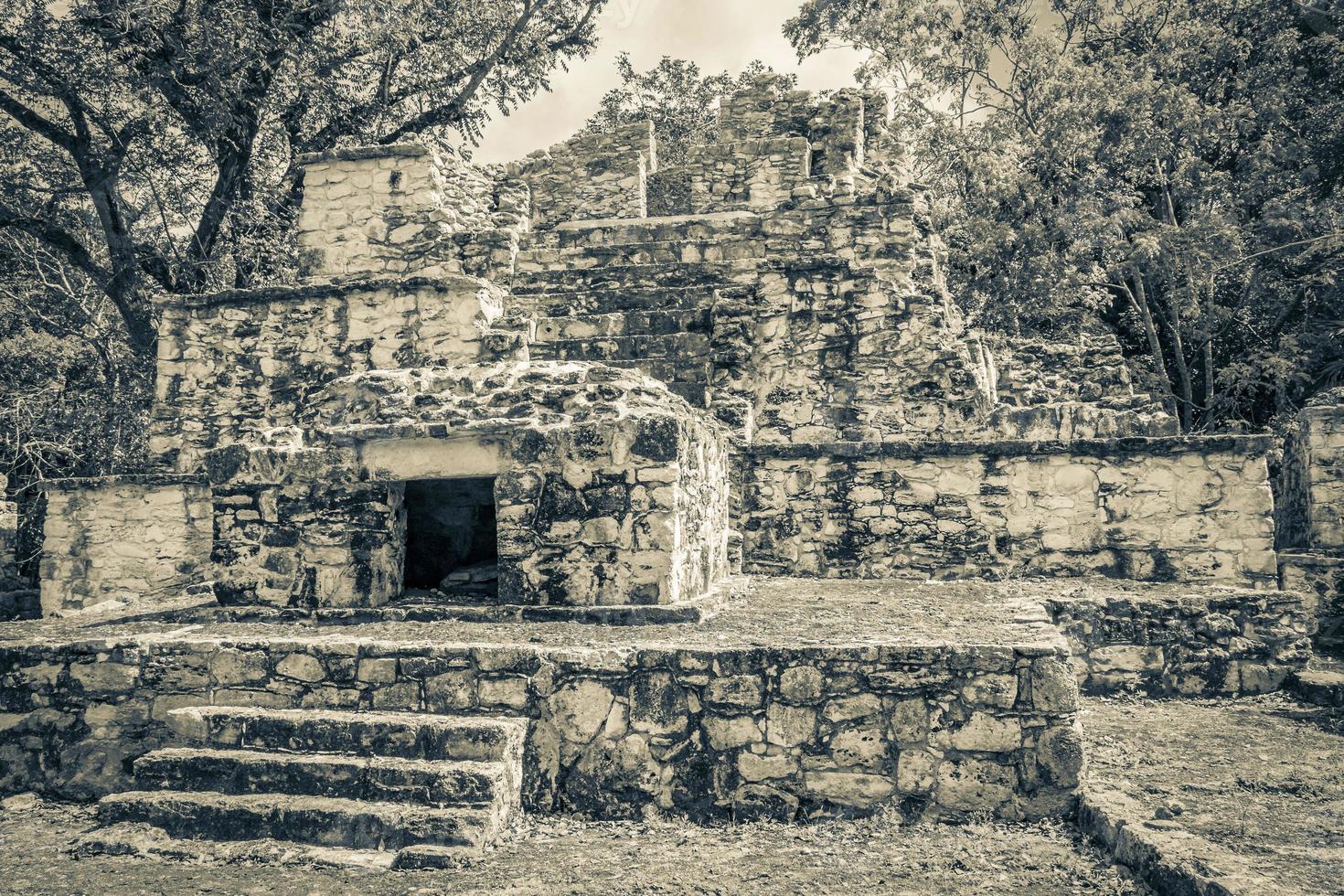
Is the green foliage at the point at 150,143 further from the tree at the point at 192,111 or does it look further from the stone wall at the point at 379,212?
the stone wall at the point at 379,212

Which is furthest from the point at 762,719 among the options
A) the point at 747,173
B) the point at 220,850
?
the point at 747,173

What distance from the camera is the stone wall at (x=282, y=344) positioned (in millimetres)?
8695

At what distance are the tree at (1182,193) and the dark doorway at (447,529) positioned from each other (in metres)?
9.79

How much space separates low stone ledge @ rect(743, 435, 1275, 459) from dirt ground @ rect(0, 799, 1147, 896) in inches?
137

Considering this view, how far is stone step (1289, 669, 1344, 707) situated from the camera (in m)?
5.37

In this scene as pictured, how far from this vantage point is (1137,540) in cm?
657

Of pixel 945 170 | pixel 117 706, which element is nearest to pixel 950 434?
pixel 117 706

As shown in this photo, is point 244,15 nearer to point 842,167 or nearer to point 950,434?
point 842,167

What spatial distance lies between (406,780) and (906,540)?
4.29m

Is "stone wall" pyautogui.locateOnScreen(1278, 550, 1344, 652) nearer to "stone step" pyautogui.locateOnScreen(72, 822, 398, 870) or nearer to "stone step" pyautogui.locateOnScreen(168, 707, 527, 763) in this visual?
"stone step" pyautogui.locateOnScreen(168, 707, 527, 763)

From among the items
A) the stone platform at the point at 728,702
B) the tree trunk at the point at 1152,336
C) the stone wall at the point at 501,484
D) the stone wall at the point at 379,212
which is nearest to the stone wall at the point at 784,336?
→ the stone wall at the point at 379,212

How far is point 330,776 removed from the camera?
367cm

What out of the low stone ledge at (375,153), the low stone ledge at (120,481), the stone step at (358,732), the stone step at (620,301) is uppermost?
the low stone ledge at (375,153)

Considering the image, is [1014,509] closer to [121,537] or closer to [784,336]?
[784,336]
